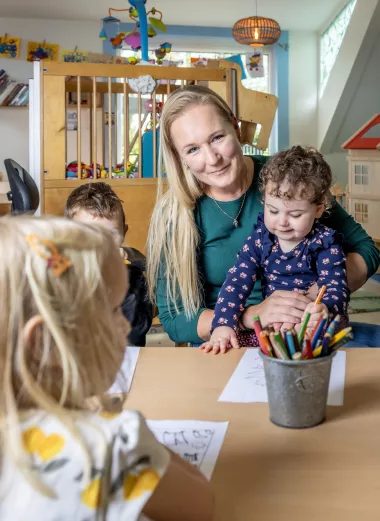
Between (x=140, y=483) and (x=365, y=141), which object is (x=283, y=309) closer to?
(x=140, y=483)

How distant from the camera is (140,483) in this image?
468 mm

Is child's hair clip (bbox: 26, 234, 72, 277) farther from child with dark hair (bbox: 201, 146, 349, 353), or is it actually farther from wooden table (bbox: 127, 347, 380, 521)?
child with dark hair (bbox: 201, 146, 349, 353)

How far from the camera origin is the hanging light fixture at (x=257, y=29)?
5.67m

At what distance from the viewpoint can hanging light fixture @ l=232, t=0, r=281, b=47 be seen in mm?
5672

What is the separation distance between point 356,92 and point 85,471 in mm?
6292

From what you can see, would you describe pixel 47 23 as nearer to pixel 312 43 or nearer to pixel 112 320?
pixel 312 43

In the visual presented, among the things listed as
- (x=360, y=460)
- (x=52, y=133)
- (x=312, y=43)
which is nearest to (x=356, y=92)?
(x=312, y=43)

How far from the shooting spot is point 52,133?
2.90 meters

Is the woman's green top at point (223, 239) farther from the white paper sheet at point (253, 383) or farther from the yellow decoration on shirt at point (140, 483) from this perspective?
the yellow decoration on shirt at point (140, 483)

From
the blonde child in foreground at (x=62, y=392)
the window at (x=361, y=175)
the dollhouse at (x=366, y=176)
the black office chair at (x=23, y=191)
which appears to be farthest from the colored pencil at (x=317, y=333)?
the window at (x=361, y=175)

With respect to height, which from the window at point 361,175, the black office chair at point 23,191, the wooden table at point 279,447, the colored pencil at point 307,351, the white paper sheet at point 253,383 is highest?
the window at point 361,175

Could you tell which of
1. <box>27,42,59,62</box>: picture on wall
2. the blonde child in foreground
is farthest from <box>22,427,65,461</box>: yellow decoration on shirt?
<box>27,42,59,62</box>: picture on wall

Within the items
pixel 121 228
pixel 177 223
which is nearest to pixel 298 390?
pixel 177 223

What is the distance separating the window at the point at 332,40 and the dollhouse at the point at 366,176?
6.35 ft
